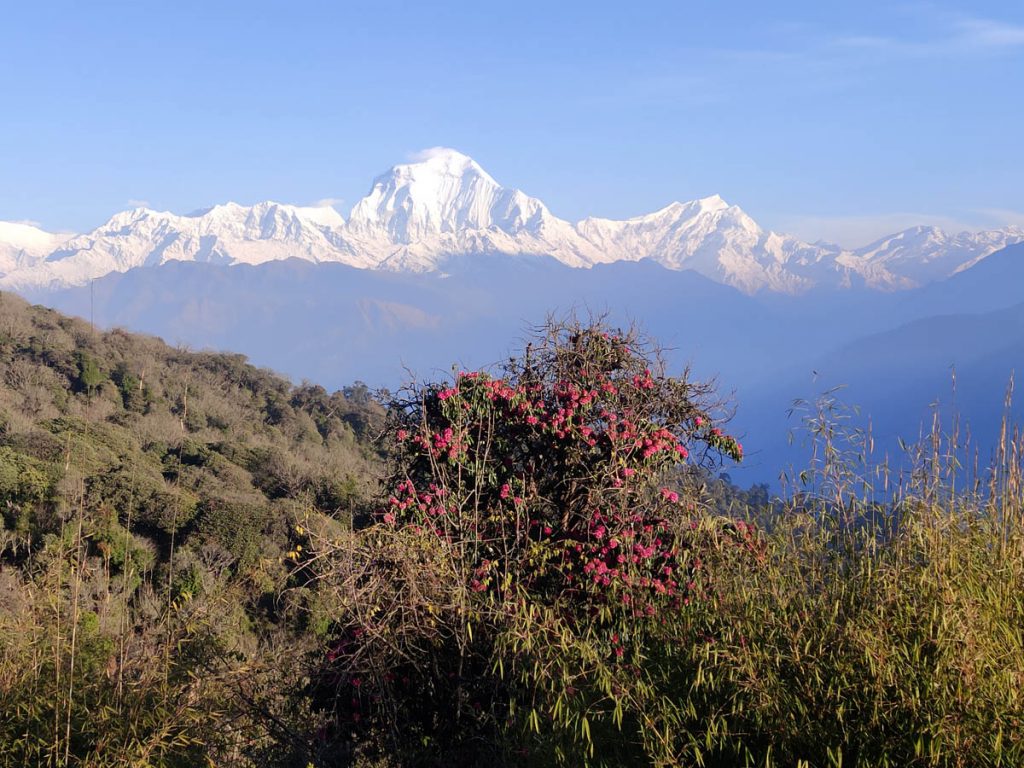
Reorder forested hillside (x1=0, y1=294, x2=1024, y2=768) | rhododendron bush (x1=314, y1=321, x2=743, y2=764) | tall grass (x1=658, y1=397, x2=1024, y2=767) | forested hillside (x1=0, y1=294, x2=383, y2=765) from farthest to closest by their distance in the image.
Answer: forested hillside (x1=0, y1=294, x2=383, y2=765) < rhododendron bush (x1=314, y1=321, x2=743, y2=764) < forested hillside (x1=0, y1=294, x2=1024, y2=768) < tall grass (x1=658, y1=397, x2=1024, y2=767)

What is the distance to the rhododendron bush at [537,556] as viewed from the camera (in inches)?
141

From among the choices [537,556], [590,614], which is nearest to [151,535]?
[537,556]

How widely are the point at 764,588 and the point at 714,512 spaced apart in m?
2.04

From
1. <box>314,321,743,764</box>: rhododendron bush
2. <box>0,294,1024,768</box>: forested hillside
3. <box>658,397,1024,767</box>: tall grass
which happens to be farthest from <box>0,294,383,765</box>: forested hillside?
<box>658,397,1024,767</box>: tall grass

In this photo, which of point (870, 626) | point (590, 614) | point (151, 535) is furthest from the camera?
point (151, 535)

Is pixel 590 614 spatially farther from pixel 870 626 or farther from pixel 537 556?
pixel 870 626

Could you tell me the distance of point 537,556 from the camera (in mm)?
4754

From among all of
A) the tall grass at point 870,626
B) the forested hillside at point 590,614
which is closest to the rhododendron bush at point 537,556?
the forested hillside at point 590,614

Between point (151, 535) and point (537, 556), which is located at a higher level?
point (537, 556)

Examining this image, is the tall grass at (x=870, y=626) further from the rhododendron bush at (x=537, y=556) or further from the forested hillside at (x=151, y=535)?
the forested hillside at (x=151, y=535)

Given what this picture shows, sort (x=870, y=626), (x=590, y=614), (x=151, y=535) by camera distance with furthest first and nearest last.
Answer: (x=151, y=535), (x=590, y=614), (x=870, y=626)

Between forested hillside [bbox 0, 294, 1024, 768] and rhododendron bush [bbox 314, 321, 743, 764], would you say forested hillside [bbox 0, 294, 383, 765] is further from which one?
rhododendron bush [bbox 314, 321, 743, 764]

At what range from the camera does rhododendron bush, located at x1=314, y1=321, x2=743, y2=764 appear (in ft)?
11.7

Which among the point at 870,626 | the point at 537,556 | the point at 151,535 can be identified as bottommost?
the point at 151,535
